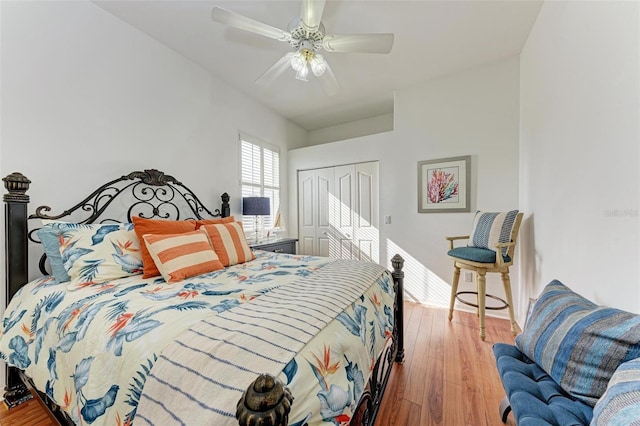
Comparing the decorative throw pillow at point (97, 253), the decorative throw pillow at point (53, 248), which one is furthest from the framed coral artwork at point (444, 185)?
the decorative throw pillow at point (53, 248)

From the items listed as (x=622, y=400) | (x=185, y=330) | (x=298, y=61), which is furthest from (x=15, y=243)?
(x=622, y=400)

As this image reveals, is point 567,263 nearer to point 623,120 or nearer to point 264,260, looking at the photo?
point 623,120

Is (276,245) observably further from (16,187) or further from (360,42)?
(360,42)

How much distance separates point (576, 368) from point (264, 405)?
105cm

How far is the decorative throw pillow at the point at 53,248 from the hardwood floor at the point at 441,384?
2.64 feet

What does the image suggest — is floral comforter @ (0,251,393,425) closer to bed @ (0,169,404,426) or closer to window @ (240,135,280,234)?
bed @ (0,169,404,426)

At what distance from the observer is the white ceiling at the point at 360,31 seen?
1.97 metres

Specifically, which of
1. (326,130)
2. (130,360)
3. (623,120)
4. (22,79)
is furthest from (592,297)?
(326,130)

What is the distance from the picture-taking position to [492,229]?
Result: 2398 millimetres

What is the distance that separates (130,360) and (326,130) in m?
4.44

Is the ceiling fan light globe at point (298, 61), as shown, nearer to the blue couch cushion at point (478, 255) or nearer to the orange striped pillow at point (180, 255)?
the orange striped pillow at point (180, 255)

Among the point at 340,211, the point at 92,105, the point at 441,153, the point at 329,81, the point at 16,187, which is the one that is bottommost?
the point at 340,211

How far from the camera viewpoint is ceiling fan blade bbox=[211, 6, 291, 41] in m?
1.61

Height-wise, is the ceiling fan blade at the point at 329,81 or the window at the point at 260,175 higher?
the ceiling fan blade at the point at 329,81
